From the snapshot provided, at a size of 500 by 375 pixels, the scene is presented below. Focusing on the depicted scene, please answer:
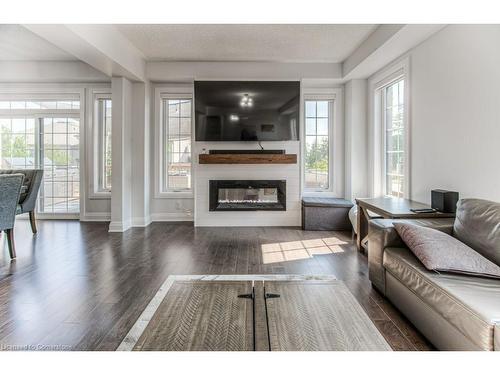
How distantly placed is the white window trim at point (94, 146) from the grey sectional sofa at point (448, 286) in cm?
505

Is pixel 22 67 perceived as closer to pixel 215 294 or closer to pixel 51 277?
pixel 51 277

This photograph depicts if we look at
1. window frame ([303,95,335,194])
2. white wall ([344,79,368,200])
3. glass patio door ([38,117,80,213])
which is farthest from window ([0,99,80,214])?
white wall ([344,79,368,200])

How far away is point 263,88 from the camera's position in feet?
17.3

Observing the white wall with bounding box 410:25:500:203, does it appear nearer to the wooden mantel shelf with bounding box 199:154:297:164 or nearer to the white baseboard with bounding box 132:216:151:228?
the wooden mantel shelf with bounding box 199:154:297:164

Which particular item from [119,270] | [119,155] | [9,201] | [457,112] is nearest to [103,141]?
[119,155]

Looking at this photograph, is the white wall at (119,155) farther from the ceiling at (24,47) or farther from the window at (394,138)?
the window at (394,138)

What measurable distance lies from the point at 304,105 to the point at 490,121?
342cm

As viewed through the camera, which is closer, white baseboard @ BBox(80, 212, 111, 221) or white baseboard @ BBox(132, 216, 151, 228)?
white baseboard @ BBox(132, 216, 151, 228)

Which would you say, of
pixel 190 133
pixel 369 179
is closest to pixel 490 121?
pixel 369 179

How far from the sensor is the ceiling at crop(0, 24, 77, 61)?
4.29 meters

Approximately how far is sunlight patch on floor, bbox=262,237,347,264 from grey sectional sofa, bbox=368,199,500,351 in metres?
1.11

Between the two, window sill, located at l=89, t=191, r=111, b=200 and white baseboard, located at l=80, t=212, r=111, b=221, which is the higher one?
window sill, located at l=89, t=191, r=111, b=200

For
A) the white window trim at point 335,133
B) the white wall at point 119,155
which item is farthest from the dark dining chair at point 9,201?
the white window trim at point 335,133

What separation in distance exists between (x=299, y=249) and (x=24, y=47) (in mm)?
5155
